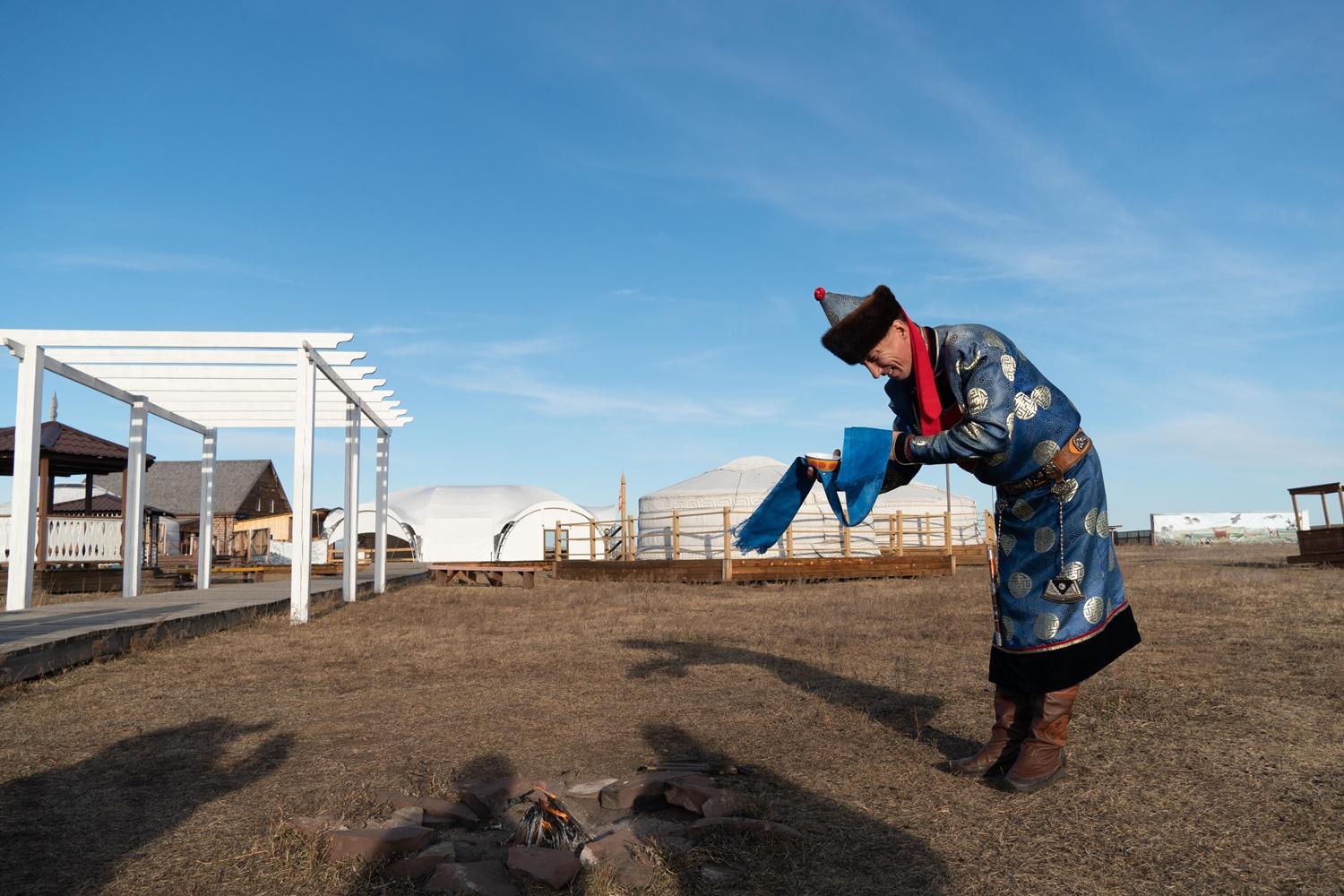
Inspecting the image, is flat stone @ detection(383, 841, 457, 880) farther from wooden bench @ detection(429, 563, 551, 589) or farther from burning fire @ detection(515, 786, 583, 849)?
wooden bench @ detection(429, 563, 551, 589)

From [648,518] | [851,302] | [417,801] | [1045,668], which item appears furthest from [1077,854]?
[648,518]

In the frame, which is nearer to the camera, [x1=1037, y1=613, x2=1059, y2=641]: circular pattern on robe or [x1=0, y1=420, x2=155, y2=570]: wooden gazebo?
[x1=1037, y1=613, x2=1059, y2=641]: circular pattern on robe

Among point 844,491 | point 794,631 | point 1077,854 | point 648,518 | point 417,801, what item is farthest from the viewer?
point 648,518

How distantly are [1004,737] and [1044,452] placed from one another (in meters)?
1.08

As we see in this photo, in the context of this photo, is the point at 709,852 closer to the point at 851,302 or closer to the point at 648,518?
the point at 851,302

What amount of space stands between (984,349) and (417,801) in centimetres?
244

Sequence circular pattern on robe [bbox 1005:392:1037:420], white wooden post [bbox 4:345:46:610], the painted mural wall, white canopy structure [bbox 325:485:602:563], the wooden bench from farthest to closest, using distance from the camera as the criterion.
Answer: the painted mural wall < white canopy structure [bbox 325:485:602:563] < the wooden bench < white wooden post [bbox 4:345:46:610] < circular pattern on robe [bbox 1005:392:1037:420]

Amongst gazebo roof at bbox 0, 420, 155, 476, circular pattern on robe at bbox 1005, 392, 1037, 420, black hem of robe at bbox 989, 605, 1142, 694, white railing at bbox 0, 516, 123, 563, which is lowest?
black hem of robe at bbox 989, 605, 1142, 694

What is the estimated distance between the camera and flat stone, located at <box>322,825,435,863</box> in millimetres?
2510

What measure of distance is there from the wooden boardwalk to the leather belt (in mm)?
5664

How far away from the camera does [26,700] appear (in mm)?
5051

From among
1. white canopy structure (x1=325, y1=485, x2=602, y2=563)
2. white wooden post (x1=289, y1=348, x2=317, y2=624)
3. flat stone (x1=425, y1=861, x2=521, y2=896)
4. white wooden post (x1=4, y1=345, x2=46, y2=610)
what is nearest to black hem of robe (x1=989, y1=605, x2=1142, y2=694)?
flat stone (x1=425, y1=861, x2=521, y2=896)

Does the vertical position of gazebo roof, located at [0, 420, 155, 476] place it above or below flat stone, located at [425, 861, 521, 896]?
above

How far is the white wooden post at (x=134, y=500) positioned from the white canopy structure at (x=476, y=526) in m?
22.2
